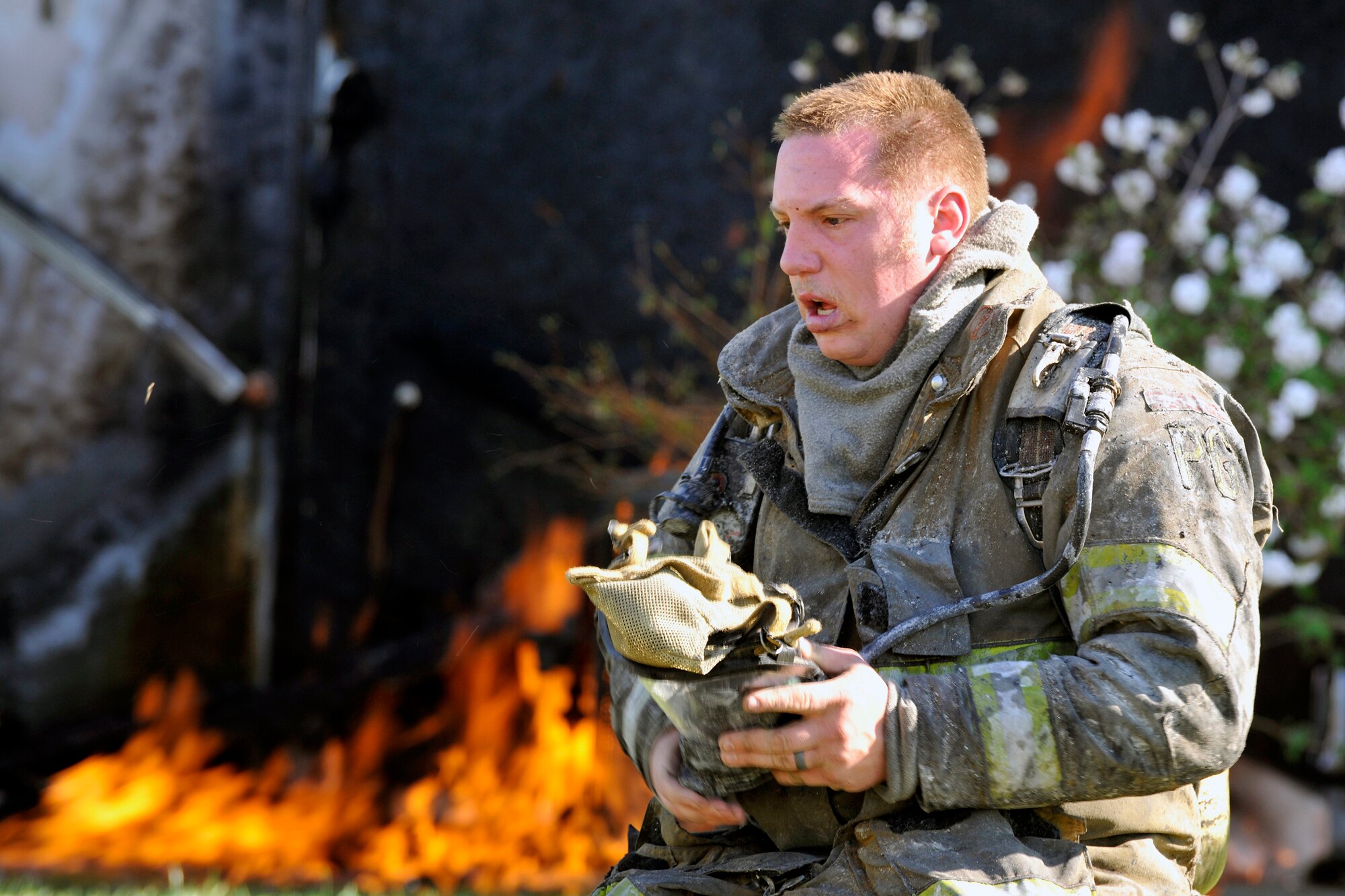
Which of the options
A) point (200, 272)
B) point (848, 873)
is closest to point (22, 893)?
point (200, 272)

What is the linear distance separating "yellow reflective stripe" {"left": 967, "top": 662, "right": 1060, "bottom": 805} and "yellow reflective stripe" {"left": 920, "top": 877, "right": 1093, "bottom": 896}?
11 cm

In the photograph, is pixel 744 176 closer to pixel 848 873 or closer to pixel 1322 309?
pixel 1322 309

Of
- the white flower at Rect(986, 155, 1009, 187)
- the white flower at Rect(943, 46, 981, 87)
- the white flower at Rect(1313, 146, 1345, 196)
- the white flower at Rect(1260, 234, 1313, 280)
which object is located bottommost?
the white flower at Rect(1260, 234, 1313, 280)

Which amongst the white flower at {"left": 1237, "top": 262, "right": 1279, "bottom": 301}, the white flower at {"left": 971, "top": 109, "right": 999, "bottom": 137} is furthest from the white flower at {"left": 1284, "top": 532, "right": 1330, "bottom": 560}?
the white flower at {"left": 971, "top": 109, "right": 999, "bottom": 137}

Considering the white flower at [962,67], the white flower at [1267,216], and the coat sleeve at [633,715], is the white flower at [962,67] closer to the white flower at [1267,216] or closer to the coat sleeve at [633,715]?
the white flower at [1267,216]

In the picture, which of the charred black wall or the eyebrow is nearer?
the eyebrow

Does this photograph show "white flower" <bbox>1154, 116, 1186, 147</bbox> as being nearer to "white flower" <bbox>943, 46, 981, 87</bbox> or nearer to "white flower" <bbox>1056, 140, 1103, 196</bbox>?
"white flower" <bbox>1056, 140, 1103, 196</bbox>

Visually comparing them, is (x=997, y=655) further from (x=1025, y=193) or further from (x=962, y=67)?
(x=962, y=67)

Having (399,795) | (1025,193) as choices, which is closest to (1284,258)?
(1025,193)

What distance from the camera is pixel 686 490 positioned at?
2.57 m

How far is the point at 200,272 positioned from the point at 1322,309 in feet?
13.7

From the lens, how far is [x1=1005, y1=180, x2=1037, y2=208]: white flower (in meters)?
4.94

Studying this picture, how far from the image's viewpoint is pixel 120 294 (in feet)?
17.3

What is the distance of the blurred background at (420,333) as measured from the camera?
4.96m
